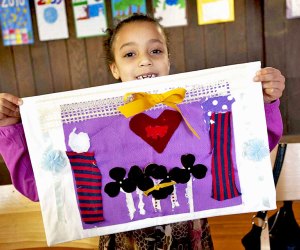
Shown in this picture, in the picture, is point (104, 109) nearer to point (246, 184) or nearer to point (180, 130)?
point (180, 130)

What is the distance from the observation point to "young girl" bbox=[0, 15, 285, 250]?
2.53 ft

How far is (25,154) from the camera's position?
810 millimetres

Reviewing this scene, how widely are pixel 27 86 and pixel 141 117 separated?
1.69 m

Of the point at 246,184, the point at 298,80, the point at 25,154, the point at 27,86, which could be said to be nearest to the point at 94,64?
the point at 27,86

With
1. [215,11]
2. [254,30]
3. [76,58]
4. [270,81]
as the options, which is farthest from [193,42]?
[270,81]

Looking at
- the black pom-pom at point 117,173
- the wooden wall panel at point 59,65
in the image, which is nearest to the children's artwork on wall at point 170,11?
the wooden wall panel at point 59,65

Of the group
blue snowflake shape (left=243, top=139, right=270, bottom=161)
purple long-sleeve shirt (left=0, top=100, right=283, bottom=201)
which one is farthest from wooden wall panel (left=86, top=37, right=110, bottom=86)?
blue snowflake shape (left=243, top=139, right=270, bottom=161)

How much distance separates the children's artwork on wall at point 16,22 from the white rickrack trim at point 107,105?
5.24 feet

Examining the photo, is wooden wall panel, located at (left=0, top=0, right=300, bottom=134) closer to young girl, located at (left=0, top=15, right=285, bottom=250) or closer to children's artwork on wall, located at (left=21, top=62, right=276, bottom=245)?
young girl, located at (left=0, top=15, right=285, bottom=250)

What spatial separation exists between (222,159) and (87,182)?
294 mm

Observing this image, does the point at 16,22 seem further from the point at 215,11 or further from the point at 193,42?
the point at 215,11

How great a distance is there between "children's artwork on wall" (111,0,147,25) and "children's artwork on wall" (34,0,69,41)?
0.30 metres

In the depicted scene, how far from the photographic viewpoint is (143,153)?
30.5 inches

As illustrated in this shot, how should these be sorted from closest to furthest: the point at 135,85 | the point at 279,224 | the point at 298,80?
the point at 135,85
the point at 279,224
the point at 298,80
